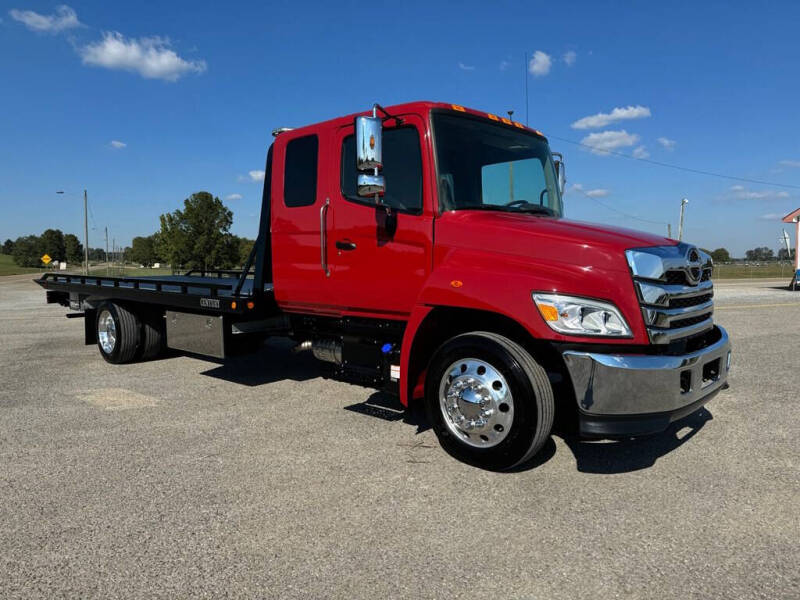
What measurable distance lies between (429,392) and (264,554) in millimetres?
1622

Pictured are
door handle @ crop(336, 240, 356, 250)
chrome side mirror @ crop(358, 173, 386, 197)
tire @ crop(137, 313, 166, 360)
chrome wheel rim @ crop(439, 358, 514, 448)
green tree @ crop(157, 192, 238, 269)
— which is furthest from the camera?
green tree @ crop(157, 192, 238, 269)

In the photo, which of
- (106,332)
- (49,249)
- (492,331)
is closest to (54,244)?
(49,249)

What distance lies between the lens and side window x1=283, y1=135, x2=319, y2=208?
506 centimetres

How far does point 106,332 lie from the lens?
303 inches

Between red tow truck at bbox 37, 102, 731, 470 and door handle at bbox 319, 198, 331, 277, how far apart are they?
0.5 inches

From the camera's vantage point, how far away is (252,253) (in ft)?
19.1

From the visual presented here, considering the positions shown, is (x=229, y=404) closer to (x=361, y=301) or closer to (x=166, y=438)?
(x=166, y=438)

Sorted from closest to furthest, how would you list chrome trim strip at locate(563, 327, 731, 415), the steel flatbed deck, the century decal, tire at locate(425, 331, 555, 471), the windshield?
chrome trim strip at locate(563, 327, 731, 415) → tire at locate(425, 331, 555, 471) → the windshield → the steel flatbed deck → the century decal

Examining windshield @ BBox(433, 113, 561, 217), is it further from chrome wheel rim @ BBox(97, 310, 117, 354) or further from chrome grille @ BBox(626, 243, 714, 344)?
chrome wheel rim @ BBox(97, 310, 117, 354)

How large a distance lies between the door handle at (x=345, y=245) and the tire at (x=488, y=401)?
1234 millimetres

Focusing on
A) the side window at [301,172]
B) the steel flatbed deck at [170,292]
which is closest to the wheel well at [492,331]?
the side window at [301,172]

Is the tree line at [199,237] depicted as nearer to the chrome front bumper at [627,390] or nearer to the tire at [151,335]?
the tire at [151,335]

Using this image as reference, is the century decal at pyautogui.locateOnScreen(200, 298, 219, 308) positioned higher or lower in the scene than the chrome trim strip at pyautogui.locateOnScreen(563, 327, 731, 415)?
higher

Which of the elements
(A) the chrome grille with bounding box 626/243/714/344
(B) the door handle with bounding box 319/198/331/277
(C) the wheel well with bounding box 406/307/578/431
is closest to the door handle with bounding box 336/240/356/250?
(B) the door handle with bounding box 319/198/331/277
